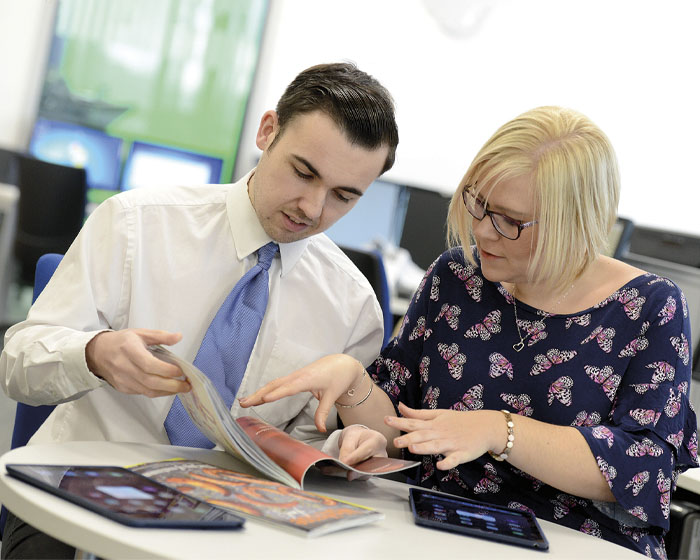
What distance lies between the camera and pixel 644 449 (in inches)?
51.7

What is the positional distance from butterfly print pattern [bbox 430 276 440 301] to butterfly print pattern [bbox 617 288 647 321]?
0.35 meters

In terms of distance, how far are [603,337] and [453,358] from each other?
276 millimetres

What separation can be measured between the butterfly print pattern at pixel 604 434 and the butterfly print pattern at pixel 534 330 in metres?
0.22

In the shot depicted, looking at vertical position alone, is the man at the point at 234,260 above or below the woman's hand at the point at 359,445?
above

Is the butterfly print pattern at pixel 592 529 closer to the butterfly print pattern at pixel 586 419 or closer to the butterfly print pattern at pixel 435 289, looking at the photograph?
the butterfly print pattern at pixel 586 419

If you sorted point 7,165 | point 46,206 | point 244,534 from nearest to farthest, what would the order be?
point 244,534 → point 46,206 → point 7,165

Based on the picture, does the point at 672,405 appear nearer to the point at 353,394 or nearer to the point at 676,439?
the point at 676,439

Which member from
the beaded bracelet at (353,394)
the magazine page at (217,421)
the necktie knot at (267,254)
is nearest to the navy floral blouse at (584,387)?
the beaded bracelet at (353,394)

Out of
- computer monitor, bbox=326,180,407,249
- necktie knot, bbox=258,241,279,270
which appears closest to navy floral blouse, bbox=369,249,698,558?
necktie knot, bbox=258,241,279,270

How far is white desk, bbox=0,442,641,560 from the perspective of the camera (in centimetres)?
85

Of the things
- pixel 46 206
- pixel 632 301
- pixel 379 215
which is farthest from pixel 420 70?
pixel 632 301

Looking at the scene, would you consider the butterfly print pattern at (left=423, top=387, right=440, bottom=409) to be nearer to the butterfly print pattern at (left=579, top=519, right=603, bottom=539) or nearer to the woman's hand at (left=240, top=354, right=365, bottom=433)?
the woman's hand at (left=240, top=354, right=365, bottom=433)

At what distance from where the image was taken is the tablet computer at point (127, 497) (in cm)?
Result: 89

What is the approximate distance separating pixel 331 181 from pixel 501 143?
32 centimetres
